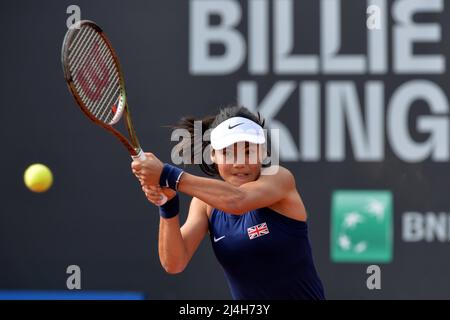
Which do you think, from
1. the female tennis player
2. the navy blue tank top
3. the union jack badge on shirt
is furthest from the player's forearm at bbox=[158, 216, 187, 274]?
the union jack badge on shirt

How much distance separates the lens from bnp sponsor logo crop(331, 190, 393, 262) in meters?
5.40

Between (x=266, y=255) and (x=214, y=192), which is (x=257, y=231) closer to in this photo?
(x=266, y=255)

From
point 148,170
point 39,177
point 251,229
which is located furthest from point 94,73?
point 39,177

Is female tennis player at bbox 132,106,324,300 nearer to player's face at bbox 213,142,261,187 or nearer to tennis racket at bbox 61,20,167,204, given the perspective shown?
player's face at bbox 213,142,261,187

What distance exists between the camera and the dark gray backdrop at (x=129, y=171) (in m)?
5.40

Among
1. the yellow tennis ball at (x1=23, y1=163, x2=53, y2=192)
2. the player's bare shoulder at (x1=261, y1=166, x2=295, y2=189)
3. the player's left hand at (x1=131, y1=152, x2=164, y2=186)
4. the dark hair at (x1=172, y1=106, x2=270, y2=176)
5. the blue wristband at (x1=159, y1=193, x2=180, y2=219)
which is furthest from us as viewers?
the yellow tennis ball at (x1=23, y1=163, x2=53, y2=192)

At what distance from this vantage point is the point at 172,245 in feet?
11.7

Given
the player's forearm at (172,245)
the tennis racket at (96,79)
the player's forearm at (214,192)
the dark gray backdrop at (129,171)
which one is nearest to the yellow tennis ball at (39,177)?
the dark gray backdrop at (129,171)

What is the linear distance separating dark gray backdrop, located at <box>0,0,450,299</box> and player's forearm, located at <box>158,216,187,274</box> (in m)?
1.85

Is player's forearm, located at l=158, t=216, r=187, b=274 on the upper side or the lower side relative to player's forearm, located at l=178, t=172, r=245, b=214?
lower

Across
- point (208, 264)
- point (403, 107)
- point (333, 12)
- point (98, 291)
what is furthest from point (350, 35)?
point (98, 291)

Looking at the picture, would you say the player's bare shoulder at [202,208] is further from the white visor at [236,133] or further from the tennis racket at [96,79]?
the tennis racket at [96,79]

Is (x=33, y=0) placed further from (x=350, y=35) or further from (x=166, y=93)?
(x=350, y=35)

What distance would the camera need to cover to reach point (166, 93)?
5.51m
